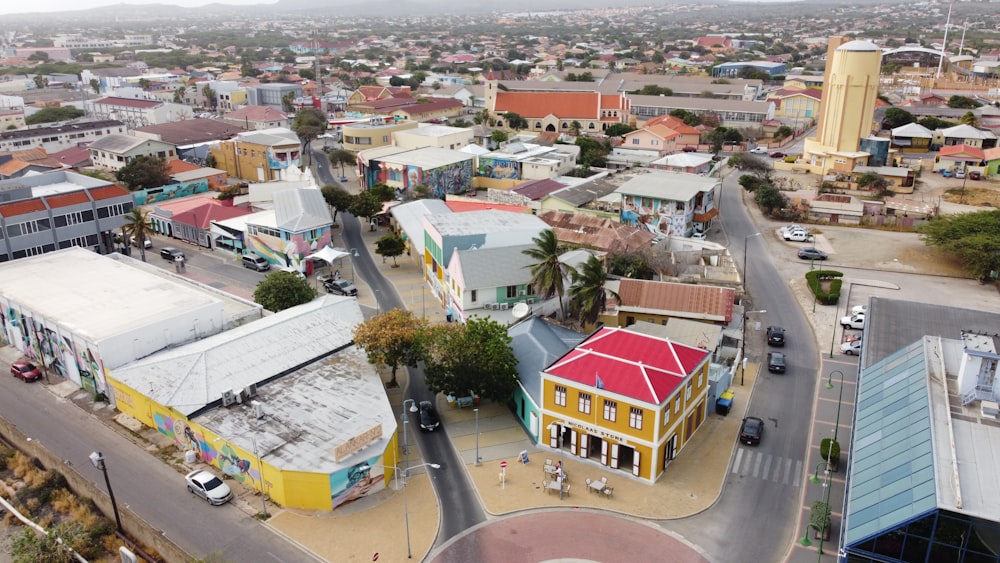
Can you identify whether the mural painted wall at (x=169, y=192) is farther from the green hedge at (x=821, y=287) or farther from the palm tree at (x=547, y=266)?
the green hedge at (x=821, y=287)

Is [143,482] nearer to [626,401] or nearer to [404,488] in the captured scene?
[404,488]

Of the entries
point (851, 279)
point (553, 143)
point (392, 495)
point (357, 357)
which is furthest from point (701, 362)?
point (553, 143)

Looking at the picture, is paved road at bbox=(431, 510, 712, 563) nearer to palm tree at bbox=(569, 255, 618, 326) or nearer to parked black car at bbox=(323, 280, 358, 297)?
palm tree at bbox=(569, 255, 618, 326)

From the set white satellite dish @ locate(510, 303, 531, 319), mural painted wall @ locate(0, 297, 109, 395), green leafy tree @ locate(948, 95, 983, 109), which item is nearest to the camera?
mural painted wall @ locate(0, 297, 109, 395)

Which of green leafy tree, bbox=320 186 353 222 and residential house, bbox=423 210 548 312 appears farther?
green leafy tree, bbox=320 186 353 222

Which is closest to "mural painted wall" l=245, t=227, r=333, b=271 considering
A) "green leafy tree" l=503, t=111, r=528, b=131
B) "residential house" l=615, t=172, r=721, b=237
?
"residential house" l=615, t=172, r=721, b=237

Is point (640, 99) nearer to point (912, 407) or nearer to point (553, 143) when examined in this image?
point (553, 143)
